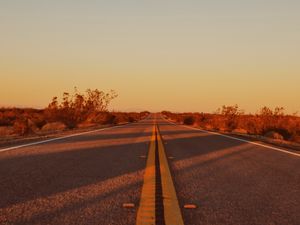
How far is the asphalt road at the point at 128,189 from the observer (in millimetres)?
3432

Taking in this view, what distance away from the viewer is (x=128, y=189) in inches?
184

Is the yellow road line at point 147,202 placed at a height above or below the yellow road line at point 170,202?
below

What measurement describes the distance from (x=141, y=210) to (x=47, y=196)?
1.26m

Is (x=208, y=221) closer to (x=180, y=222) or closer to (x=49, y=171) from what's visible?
(x=180, y=222)

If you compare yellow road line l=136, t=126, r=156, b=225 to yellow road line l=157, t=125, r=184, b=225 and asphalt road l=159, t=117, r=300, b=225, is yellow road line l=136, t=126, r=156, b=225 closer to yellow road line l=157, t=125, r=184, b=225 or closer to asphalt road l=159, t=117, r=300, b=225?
yellow road line l=157, t=125, r=184, b=225

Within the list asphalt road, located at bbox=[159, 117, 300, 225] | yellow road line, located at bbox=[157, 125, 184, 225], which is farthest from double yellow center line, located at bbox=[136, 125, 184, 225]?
asphalt road, located at bbox=[159, 117, 300, 225]

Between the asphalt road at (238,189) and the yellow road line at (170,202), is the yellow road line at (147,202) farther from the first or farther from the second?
the asphalt road at (238,189)

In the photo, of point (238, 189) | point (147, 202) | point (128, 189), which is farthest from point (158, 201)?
point (238, 189)

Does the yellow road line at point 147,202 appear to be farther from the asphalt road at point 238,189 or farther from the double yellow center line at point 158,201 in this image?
the asphalt road at point 238,189

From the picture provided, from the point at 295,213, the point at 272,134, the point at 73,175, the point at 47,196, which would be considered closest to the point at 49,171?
the point at 73,175

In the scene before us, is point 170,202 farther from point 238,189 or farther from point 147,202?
point 238,189

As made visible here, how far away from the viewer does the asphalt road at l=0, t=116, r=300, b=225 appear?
343 cm

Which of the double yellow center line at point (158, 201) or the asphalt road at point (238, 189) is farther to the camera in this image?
the asphalt road at point (238, 189)

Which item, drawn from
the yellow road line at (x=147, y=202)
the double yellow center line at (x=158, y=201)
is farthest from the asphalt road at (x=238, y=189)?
the yellow road line at (x=147, y=202)
